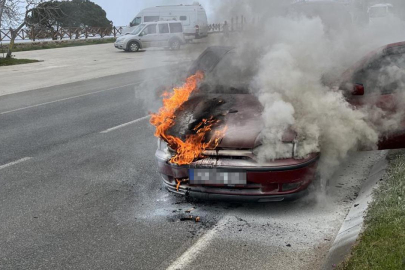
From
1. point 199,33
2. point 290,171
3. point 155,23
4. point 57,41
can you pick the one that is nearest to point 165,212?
point 290,171

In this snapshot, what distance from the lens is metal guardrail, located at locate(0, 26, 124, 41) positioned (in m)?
34.1

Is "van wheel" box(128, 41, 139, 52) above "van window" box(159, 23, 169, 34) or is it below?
below

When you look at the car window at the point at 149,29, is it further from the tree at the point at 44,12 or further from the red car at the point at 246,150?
the red car at the point at 246,150

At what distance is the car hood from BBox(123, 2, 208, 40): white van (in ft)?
11.1

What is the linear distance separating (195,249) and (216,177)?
779 millimetres

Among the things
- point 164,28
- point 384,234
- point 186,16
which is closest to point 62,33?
point 164,28

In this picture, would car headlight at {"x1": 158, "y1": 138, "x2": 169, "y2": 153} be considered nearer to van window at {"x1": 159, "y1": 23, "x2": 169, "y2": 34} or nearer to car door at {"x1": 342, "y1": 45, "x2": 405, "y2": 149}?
car door at {"x1": 342, "y1": 45, "x2": 405, "y2": 149}

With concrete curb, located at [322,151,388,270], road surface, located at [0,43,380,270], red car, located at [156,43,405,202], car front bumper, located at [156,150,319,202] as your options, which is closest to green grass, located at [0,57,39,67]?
road surface, located at [0,43,380,270]

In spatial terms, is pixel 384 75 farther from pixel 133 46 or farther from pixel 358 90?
pixel 133 46

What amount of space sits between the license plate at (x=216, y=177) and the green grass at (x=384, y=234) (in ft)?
3.85

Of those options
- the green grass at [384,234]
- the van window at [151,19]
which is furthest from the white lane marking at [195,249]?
the van window at [151,19]

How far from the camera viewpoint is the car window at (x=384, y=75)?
5371 millimetres

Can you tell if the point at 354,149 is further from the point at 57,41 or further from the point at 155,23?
the point at 57,41

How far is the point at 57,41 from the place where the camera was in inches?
1368
